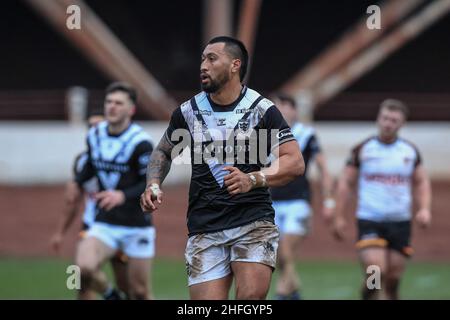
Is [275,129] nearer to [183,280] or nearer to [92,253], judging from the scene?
[92,253]

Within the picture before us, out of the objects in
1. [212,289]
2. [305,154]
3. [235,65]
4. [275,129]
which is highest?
[305,154]

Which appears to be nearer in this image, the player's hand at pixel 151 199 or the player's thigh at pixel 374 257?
the player's hand at pixel 151 199

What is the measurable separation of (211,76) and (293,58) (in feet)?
71.2

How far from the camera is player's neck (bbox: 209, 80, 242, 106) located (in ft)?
24.1

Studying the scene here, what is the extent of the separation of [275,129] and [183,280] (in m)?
8.06

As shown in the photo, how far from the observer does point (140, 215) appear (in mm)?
10234

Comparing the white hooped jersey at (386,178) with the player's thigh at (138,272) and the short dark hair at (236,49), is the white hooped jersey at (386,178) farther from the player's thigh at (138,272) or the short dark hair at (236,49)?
the short dark hair at (236,49)

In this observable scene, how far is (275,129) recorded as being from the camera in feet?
24.0

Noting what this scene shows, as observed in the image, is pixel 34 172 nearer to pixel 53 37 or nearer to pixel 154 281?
pixel 53 37

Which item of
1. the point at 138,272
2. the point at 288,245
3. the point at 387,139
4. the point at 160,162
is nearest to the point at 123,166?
the point at 138,272

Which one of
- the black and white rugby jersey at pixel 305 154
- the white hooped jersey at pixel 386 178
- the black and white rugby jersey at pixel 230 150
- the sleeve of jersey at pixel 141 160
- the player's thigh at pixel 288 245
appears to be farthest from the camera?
the black and white rugby jersey at pixel 305 154

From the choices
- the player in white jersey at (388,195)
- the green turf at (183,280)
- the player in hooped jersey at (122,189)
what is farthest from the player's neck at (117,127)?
the green turf at (183,280)

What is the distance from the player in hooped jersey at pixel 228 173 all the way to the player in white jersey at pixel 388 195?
356 cm

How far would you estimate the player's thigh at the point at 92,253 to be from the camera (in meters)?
9.65
